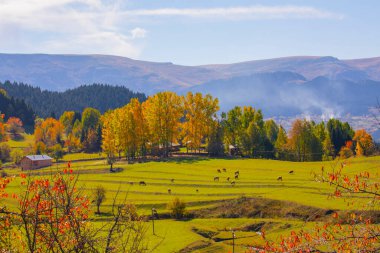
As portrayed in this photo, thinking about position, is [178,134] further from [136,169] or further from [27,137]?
[27,137]

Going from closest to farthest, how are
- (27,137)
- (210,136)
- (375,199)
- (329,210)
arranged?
1. (375,199)
2. (329,210)
3. (210,136)
4. (27,137)

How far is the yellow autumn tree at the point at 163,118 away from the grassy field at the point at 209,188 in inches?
369

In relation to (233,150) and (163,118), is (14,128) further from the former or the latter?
(233,150)

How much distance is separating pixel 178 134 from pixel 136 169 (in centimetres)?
2738

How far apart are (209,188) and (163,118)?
46964mm

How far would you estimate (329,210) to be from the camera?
59.5 meters

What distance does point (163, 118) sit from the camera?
125m

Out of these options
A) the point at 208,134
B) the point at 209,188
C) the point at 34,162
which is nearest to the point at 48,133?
the point at 34,162

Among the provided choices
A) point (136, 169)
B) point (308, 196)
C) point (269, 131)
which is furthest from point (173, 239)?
point (269, 131)

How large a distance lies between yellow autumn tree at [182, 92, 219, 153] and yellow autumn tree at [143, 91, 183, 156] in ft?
15.8

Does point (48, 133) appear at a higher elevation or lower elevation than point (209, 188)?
higher

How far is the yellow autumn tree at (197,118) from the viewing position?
427 feet

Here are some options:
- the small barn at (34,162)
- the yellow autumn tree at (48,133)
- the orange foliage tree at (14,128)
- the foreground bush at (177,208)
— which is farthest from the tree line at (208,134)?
the orange foliage tree at (14,128)

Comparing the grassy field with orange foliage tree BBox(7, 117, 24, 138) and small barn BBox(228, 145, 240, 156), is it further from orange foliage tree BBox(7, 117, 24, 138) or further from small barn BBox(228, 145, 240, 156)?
orange foliage tree BBox(7, 117, 24, 138)
